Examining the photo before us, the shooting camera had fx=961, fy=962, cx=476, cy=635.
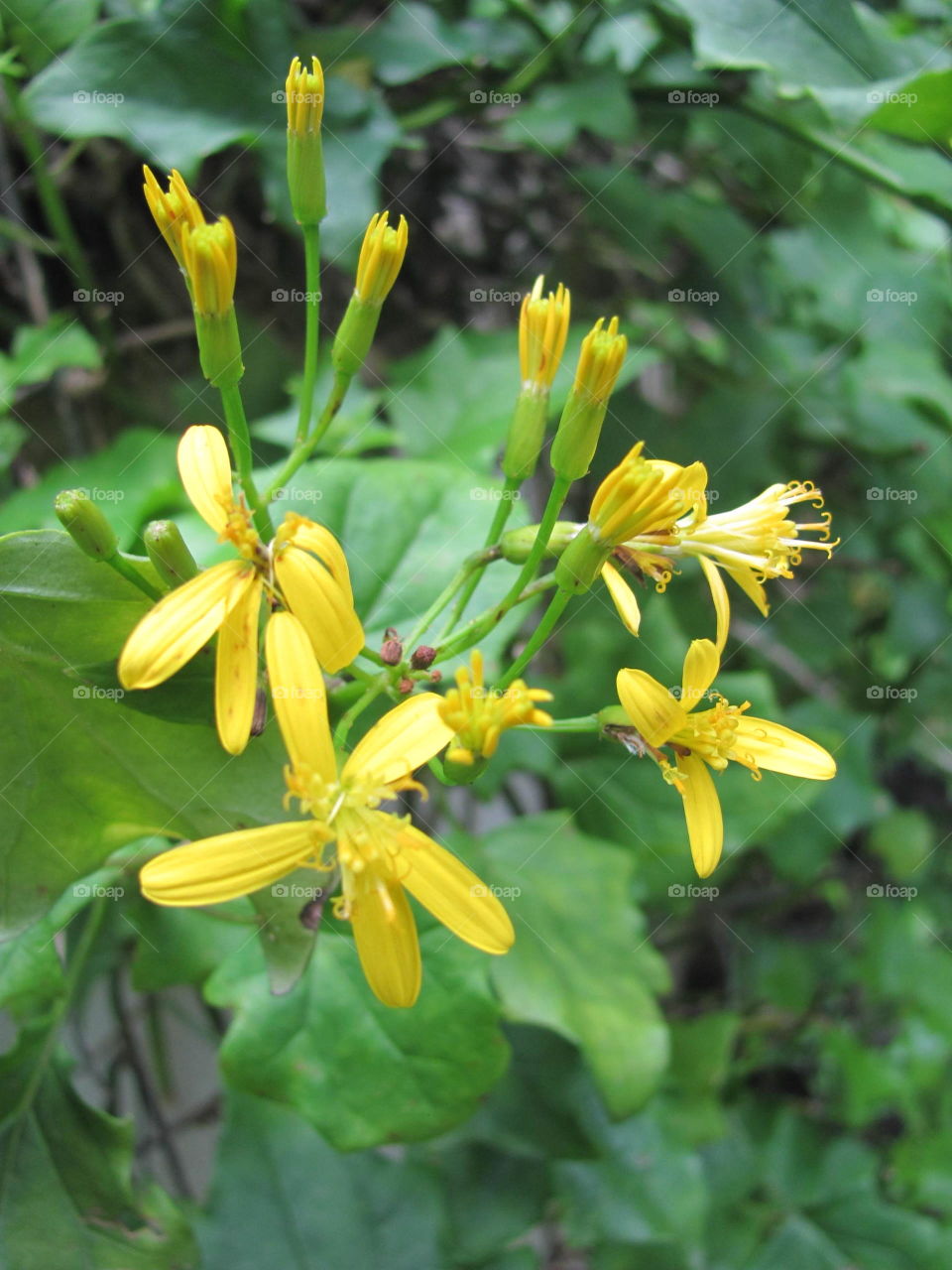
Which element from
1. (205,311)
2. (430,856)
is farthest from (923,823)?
(205,311)

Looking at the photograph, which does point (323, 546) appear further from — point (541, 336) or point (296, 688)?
point (541, 336)

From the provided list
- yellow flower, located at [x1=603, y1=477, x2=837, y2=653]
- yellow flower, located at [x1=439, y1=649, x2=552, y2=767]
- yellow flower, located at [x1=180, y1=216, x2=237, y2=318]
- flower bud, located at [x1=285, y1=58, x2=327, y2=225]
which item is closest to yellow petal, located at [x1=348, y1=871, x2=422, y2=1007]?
yellow flower, located at [x1=439, y1=649, x2=552, y2=767]

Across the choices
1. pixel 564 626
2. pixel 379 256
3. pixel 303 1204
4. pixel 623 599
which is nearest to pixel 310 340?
pixel 379 256

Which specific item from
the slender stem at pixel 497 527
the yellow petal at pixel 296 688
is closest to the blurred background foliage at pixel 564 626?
the yellow petal at pixel 296 688

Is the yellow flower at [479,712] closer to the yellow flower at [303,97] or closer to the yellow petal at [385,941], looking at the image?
the yellow petal at [385,941]

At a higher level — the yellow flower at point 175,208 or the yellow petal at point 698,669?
the yellow flower at point 175,208

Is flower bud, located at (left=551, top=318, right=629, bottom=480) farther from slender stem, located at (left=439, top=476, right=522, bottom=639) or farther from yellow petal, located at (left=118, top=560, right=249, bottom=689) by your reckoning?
yellow petal, located at (left=118, top=560, right=249, bottom=689)
